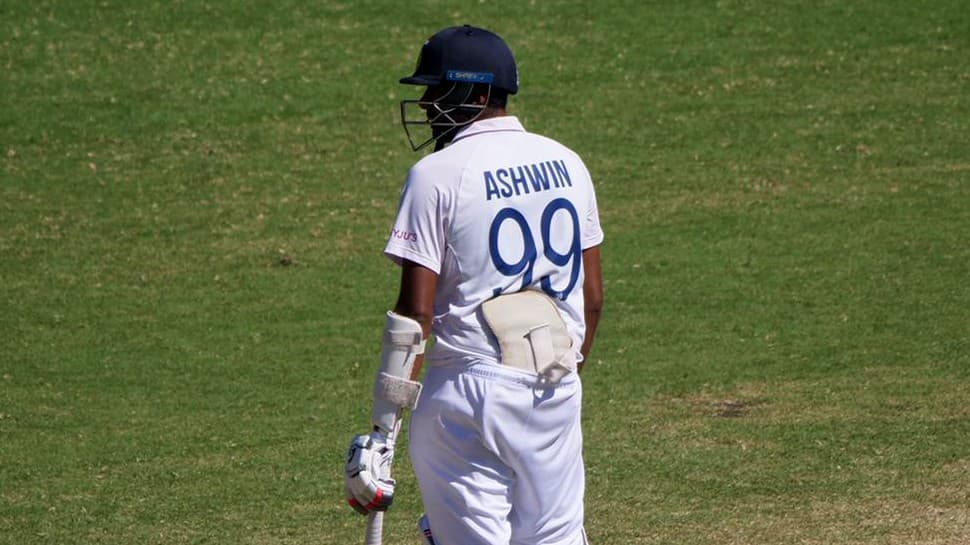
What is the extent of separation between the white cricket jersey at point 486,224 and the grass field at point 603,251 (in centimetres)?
261

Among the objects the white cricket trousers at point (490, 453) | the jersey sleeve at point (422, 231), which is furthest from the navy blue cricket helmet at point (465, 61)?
the white cricket trousers at point (490, 453)

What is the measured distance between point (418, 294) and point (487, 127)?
59 cm

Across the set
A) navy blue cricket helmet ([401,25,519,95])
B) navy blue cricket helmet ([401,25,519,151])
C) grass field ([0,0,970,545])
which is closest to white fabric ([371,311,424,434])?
navy blue cricket helmet ([401,25,519,151])

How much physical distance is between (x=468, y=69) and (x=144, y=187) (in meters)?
10.6

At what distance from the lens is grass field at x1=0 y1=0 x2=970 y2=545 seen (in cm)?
789

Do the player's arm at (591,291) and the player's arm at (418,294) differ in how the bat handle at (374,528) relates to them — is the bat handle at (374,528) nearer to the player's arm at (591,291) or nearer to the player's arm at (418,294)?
the player's arm at (418,294)

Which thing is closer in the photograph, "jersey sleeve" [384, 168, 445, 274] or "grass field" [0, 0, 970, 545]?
"jersey sleeve" [384, 168, 445, 274]

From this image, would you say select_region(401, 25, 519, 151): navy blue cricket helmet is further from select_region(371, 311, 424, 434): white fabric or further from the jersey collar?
select_region(371, 311, 424, 434): white fabric

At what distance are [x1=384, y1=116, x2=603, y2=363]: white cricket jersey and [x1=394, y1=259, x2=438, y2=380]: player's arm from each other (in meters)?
0.03

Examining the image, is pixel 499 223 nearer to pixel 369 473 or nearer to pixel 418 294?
pixel 418 294

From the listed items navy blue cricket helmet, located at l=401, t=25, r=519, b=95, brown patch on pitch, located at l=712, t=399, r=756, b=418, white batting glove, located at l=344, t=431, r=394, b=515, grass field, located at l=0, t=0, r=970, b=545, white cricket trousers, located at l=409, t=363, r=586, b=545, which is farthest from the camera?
brown patch on pitch, located at l=712, t=399, r=756, b=418

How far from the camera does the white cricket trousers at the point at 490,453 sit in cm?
456

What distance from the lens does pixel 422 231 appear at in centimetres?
449

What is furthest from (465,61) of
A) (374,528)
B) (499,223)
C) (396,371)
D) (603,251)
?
(603,251)
